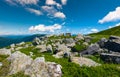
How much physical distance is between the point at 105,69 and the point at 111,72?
3.01 ft

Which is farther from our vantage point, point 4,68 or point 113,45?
point 113,45

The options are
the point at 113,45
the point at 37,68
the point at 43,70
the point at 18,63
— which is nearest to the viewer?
the point at 43,70

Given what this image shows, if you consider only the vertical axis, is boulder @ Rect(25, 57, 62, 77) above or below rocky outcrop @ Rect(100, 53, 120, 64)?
above

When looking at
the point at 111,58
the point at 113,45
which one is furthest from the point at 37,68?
the point at 113,45

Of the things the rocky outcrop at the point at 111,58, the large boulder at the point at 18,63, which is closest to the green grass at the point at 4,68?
the large boulder at the point at 18,63

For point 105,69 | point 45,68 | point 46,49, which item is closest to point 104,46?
point 46,49

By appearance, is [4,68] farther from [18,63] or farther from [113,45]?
[113,45]

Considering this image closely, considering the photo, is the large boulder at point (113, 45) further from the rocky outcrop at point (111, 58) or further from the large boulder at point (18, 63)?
the large boulder at point (18, 63)

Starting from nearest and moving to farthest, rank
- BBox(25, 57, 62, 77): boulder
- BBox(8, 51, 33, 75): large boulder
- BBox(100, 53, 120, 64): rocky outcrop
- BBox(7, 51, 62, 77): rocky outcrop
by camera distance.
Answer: BBox(25, 57, 62, 77): boulder → BBox(7, 51, 62, 77): rocky outcrop → BBox(8, 51, 33, 75): large boulder → BBox(100, 53, 120, 64): rocky outcrop

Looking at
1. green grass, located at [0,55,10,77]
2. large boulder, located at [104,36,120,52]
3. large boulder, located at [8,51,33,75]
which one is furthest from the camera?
large boulder, located at [104,36,120,52]

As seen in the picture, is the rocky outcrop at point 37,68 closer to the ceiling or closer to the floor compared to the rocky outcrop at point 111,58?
closer to the ceiling

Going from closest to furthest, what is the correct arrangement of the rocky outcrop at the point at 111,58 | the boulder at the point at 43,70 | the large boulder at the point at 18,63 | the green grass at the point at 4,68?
the boulder at the point at 43,70 < the green grass at the point at 4,68 < the large boulder at the point at 18,63 < the rocky outcrop at the point at 111,58

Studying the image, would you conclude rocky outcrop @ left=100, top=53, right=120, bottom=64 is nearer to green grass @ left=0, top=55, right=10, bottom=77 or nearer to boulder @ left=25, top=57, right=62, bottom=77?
boulder @ left=25, top=57, right=62, bottom=77

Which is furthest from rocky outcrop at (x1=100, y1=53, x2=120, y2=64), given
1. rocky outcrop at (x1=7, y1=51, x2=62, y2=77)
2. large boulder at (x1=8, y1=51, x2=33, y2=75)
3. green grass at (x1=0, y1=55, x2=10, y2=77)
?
green grass at (x1=0, y1=55, x2=10, y2=77)
